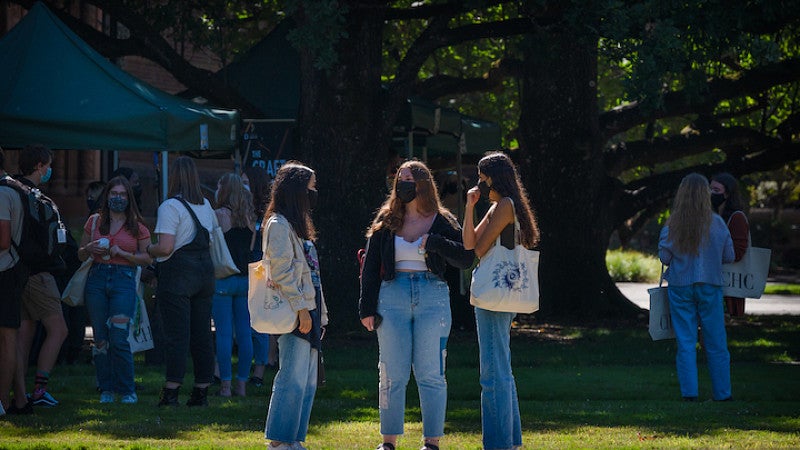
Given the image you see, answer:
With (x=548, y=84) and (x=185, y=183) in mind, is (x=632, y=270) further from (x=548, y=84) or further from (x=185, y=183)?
(x=185, y=183)

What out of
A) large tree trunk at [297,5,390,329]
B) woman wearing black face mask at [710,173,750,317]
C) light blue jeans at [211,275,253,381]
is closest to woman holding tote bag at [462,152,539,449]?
light blue jeans at [211,275,253,381]

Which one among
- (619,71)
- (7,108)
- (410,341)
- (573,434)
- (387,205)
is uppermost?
(619,71)

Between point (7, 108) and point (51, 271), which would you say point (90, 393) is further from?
point (7, 108)

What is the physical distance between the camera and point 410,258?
7492 millimetres

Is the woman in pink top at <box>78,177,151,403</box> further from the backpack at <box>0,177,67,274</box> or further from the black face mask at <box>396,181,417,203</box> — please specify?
the black face mask at <box>396,181,417,203</box>

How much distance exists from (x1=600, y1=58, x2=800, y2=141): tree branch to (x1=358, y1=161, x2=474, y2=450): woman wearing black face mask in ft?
39.2

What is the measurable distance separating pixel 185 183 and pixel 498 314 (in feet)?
10.2

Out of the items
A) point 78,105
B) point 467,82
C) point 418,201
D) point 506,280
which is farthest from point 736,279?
point 467,82

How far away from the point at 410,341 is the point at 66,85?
21.6ft

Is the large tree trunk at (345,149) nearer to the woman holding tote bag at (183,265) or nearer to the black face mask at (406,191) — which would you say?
the woman holding tote bag at (183,265)

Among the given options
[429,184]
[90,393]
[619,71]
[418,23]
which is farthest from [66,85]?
[619,71]

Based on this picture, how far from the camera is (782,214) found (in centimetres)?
4738

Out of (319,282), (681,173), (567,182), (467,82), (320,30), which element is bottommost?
(319,282)

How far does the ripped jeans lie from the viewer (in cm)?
985
